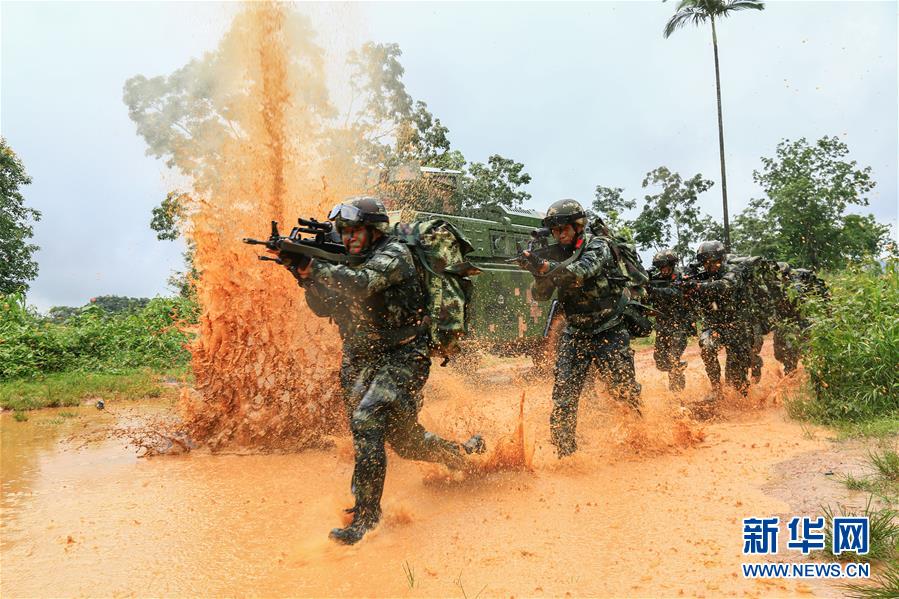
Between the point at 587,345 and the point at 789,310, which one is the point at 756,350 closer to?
the point at 789,310

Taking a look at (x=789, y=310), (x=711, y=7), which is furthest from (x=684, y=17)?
(x=789, y=310)

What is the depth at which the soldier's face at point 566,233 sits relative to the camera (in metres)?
5.73

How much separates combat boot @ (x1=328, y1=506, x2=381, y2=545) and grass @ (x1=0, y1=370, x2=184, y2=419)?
6440mm

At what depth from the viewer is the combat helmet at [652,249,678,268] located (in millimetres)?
9047

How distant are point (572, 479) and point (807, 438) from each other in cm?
233

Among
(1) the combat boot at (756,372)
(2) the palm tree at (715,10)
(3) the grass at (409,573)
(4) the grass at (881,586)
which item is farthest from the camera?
(2) the palm tree at (715,10)

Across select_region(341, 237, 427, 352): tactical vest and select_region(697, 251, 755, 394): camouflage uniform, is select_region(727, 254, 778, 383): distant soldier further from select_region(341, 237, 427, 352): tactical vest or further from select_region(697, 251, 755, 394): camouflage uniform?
select_region(341, 237, 427, 352): tactical vest

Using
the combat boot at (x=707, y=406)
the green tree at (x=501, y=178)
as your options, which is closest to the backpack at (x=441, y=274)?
the combat boot at (x=707, y=406)

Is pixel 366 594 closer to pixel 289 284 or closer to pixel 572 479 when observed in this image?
pixel 572 479

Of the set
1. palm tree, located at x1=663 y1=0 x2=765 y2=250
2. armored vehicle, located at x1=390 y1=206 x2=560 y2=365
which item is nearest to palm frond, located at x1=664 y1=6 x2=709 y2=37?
palm tree, located at x1=663 y1=0 x2=765 y2=250

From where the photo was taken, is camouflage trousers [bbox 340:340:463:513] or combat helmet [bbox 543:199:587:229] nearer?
camouflage trousers [bbox 340:340:463:513]

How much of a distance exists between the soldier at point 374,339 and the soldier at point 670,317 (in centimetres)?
500

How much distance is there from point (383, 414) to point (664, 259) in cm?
604

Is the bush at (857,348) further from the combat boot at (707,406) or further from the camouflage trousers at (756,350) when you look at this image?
the camouflage trousers at (756,350)
